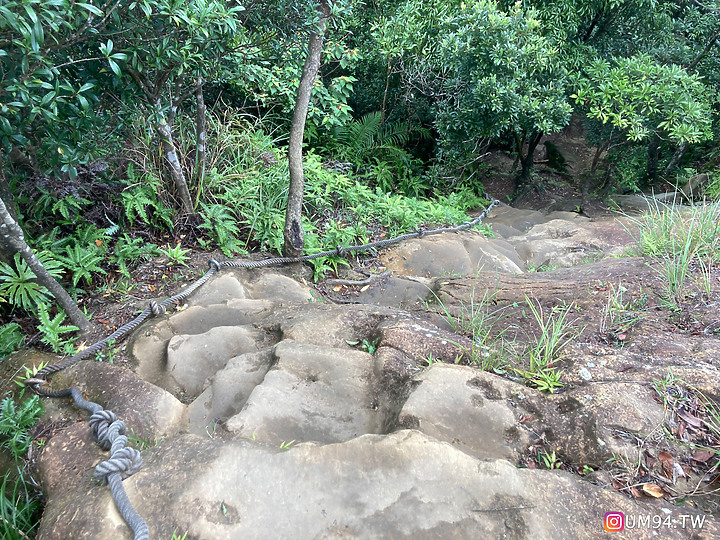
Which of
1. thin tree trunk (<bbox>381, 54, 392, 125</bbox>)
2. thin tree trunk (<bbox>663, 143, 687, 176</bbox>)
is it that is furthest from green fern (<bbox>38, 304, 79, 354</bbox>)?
thin tree trunk (<bbox>663, 143, 687, 176</bbox>)

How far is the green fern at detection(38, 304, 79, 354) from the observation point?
111 inches

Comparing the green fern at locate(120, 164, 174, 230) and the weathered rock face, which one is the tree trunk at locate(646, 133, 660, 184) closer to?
the weathered rock face

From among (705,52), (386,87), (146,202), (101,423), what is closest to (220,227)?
(146,202)

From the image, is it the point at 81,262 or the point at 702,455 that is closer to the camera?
the point at 702,455

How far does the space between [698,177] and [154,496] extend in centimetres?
1033

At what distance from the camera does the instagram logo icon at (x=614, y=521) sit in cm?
157

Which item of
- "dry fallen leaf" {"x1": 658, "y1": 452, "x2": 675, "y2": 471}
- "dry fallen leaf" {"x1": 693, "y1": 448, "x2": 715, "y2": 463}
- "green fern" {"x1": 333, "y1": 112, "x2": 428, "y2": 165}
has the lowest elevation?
"dry fallen leaf" {"x1": 658, "y1": 452, "x2": 675, "y2": 471}

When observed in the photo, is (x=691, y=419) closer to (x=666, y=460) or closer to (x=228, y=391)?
(x=666, y=460)

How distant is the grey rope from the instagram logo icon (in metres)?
1.60

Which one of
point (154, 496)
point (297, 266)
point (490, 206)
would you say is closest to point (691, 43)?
point (490, 206)

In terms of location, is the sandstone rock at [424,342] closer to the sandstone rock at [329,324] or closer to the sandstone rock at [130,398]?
the sandstone rock at [329,324]

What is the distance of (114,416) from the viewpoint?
2.11 m

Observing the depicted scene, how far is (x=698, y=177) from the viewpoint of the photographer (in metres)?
8.57

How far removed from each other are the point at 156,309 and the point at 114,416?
4.02 ft
